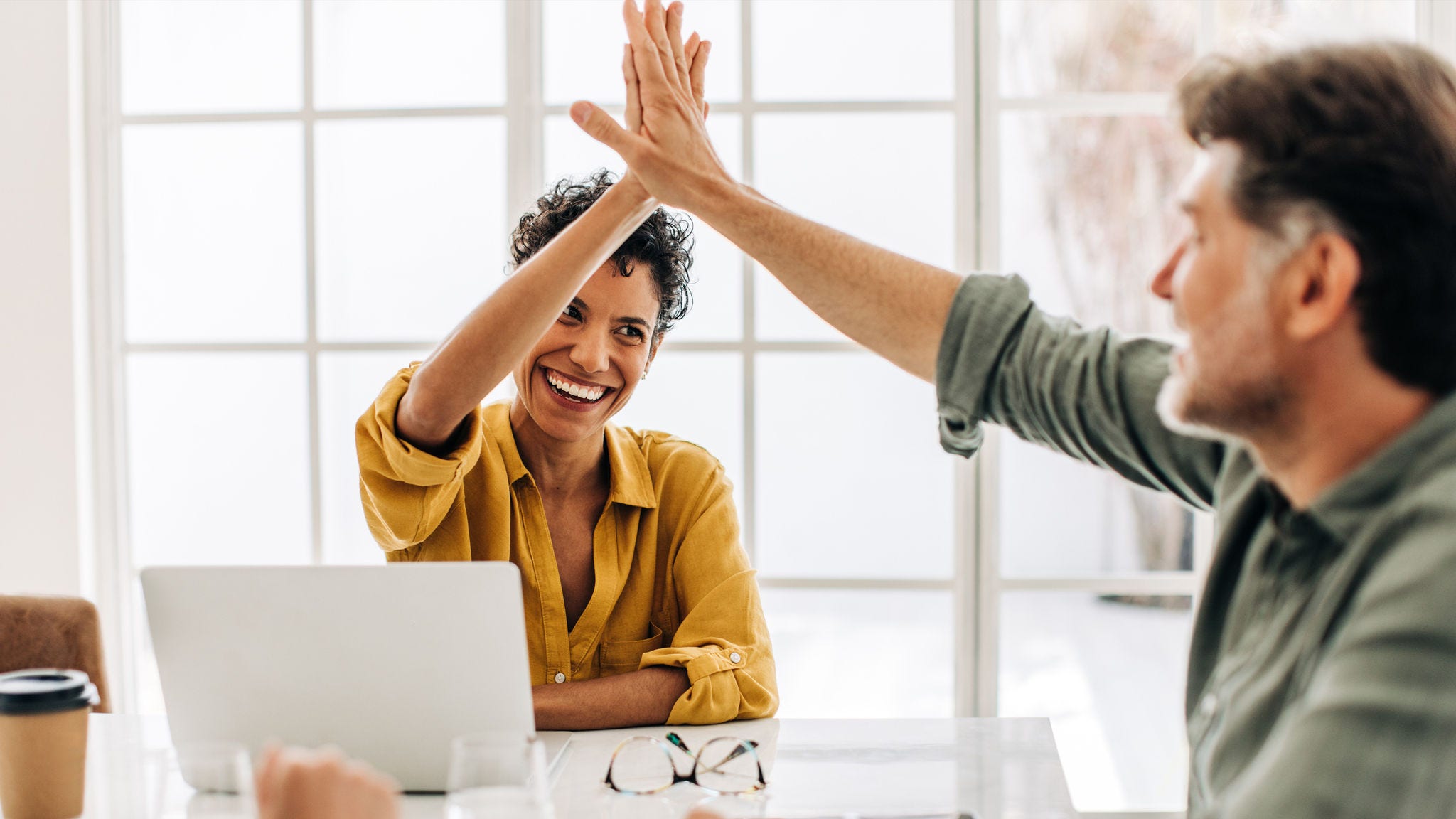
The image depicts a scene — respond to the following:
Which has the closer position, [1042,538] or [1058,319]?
[1058,319]

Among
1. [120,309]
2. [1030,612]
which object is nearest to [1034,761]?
[1030,612]

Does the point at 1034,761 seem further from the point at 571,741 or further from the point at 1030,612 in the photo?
the point at 1030,612

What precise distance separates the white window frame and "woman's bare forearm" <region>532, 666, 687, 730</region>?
1141 millimetres

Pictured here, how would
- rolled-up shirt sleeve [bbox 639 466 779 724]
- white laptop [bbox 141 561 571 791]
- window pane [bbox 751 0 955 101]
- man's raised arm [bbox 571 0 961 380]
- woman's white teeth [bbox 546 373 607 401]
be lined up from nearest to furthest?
white laptop [bbox 141 561 571 791]
man's raised arm [bbox 571 0 961 380]
rolled-up shirt sleeve [bbox 639 466 779 724]
woman's white teeth [bbox 546 373 607 401]
window pane [bbox 751 0 955 101]

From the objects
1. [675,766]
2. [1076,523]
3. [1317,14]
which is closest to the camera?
[675,766]

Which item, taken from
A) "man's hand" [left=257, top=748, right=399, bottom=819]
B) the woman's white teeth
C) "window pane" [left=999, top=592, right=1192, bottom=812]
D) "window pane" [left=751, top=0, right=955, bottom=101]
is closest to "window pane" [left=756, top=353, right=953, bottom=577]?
Result: "window pane" [left=999, top=592, right=1192, bottom=812]

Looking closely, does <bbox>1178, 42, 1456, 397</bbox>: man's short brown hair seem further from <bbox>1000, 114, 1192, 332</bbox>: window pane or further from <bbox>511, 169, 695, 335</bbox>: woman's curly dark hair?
<bbox>1000, 114, 1192, 332</bbox>: window pane

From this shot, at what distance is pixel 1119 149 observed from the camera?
2619 mm

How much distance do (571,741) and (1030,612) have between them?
156 centimetres

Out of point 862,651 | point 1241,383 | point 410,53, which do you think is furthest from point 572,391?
point 410,53

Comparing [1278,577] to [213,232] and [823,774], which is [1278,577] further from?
Answer: [213,232]

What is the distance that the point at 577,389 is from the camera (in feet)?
6.12

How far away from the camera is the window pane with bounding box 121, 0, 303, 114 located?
2773 mm

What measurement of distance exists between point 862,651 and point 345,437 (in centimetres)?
146
